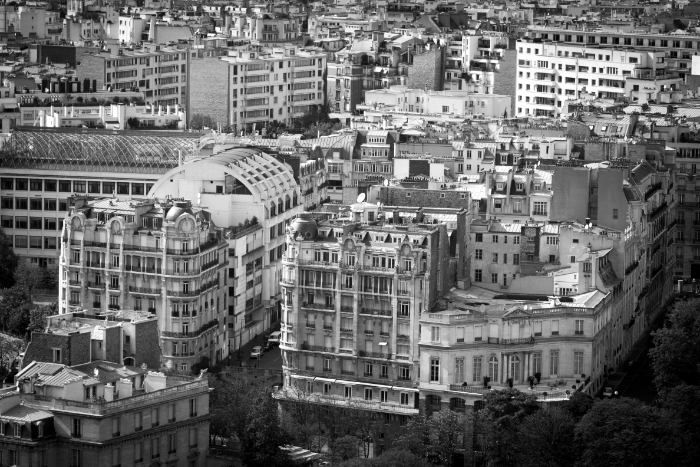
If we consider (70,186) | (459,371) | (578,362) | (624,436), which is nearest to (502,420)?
(459,371)

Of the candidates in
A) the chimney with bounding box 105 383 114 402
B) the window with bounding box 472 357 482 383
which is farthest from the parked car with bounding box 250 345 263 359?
the chimney with bounding box 105 383 114 402

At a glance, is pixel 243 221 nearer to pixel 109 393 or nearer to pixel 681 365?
pixel 681 365

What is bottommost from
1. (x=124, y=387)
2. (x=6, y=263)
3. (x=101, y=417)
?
(x=6, y=263)

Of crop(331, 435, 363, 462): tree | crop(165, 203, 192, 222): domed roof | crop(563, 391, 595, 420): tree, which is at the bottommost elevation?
crop(331, 435, 363, 462): tree

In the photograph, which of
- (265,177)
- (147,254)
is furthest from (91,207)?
(265,177)

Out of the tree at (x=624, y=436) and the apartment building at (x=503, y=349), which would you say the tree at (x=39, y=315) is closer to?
the apartment building at (x=503, y=349)

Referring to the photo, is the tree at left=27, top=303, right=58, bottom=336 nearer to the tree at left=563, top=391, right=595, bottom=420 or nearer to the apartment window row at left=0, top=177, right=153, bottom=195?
the apartment window row at left=0, top=177, right=153, bottom=195

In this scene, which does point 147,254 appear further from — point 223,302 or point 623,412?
point 623,412
